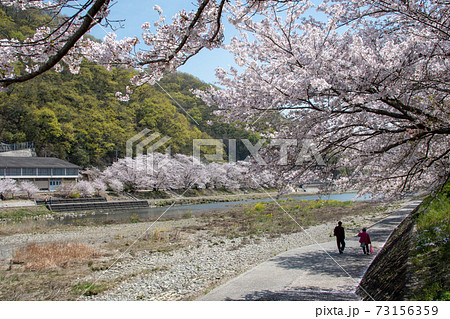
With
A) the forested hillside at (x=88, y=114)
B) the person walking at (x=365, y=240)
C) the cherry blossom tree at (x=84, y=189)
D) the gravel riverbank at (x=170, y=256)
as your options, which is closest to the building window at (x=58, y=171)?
the cherry blossom tree at (x=84, y=189)

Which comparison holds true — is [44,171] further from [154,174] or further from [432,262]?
[432,262]

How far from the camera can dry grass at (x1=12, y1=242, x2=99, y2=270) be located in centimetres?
1037

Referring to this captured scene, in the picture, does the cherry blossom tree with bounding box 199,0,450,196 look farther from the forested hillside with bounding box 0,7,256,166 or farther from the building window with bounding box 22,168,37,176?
the building window with bounding box 22,168,37,176

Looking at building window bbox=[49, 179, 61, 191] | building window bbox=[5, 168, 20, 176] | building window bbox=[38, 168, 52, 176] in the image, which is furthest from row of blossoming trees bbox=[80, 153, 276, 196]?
building window bbox=[5, 168, 20, 176]

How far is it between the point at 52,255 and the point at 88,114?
140 feet

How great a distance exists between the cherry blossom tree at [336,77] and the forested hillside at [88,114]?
96.9 ft

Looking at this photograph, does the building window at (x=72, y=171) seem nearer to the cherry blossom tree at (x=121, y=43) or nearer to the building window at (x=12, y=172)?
the building window at (x=12, y=172)

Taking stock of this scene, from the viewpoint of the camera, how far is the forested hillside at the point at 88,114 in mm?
42125

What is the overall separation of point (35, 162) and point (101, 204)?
1051 cm

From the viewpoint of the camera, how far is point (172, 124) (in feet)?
179

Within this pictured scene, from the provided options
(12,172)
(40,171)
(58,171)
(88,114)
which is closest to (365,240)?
(12,172)

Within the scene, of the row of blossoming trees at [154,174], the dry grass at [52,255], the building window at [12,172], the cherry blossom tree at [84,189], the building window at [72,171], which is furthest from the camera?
the row of blossoming trees at [154,174]

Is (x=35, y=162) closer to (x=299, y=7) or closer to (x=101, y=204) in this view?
(x=101, y=204)

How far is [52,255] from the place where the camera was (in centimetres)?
1136
